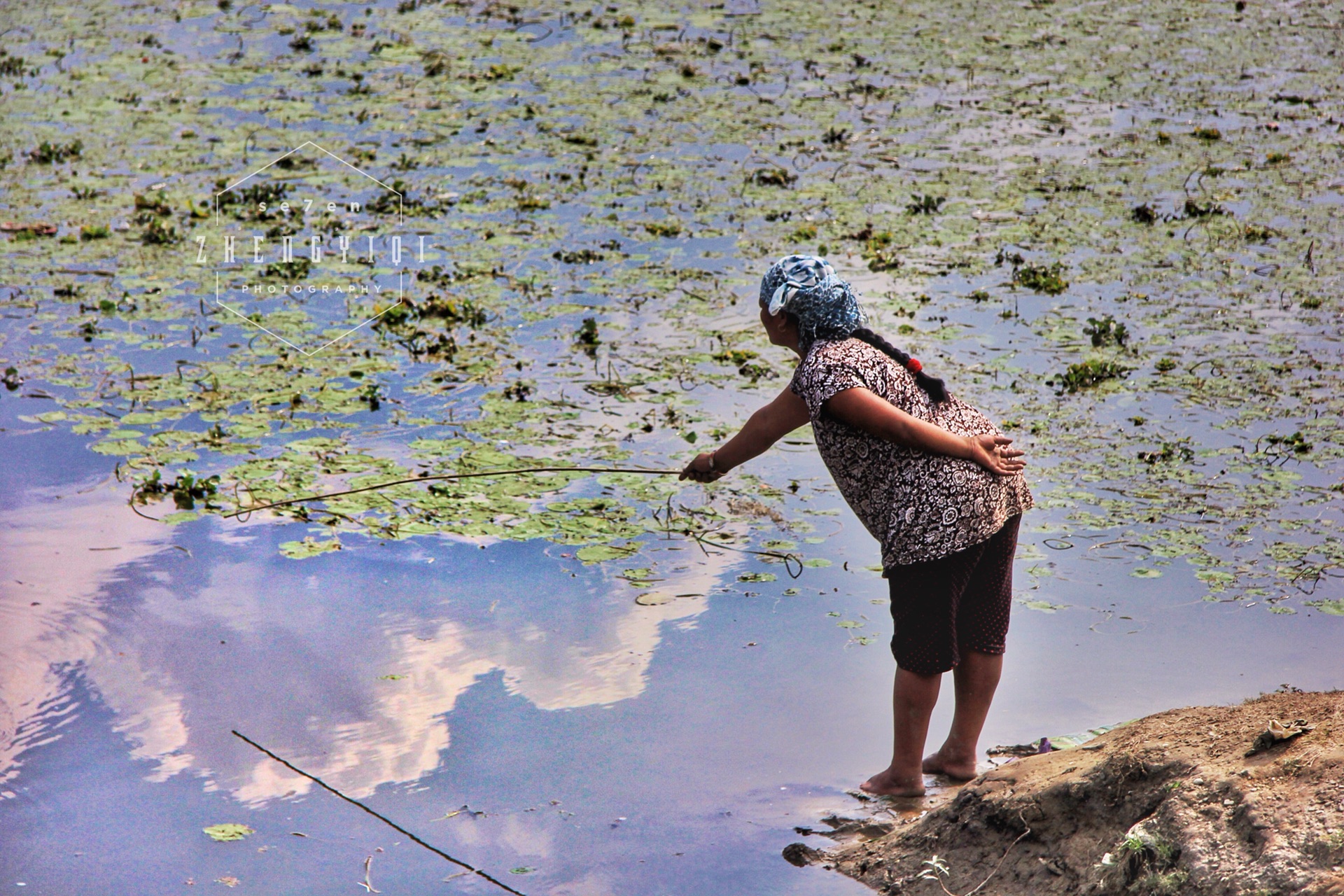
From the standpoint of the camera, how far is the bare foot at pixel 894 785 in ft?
12.3

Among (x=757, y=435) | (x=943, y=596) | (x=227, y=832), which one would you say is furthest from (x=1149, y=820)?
(x=227, y=832)

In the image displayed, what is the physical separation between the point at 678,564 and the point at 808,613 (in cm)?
62

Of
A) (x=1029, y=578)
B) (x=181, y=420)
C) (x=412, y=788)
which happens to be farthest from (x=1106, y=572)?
(x=181, y=420)

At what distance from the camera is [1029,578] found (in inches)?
196

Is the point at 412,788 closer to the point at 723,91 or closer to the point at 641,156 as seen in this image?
the point at 641,156

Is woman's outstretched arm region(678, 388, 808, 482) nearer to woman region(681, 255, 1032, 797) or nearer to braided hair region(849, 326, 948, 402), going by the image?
woman region(681, 255, 1032, 797)

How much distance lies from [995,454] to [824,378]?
20.1 inches

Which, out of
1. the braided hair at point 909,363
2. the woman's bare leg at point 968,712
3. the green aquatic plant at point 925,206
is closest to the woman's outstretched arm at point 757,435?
the braided hair at point 909,363

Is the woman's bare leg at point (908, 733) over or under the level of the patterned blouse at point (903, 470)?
under

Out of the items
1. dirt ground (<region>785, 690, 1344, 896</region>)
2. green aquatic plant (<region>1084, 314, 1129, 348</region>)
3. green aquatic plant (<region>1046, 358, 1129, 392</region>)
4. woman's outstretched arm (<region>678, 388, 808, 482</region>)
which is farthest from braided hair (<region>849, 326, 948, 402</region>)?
green aquatic plant (<region>1084, 314, 1129, 348</region>)

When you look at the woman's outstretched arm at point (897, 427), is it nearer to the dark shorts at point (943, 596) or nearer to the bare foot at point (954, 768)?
the dark shorts at point (943, 596)

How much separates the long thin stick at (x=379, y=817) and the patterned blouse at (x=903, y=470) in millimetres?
1308

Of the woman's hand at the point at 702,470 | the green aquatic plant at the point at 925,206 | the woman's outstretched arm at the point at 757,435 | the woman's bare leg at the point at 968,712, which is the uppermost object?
the green aquatic plant at the point at 925,206

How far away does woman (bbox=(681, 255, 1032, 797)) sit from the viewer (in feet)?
11.5
